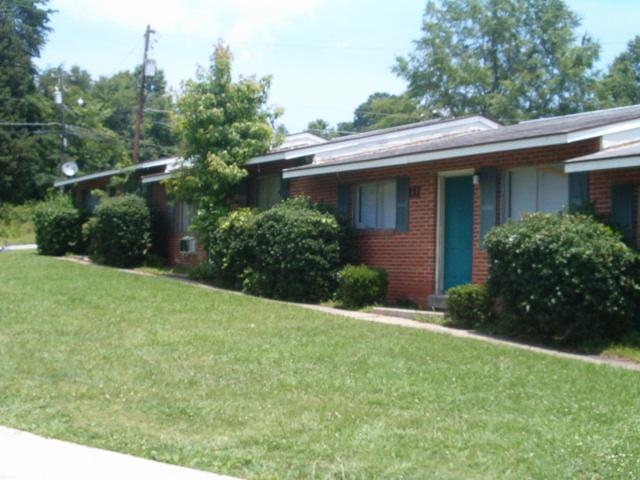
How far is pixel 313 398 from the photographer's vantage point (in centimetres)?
804

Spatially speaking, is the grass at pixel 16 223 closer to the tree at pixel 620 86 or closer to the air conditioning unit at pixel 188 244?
the air conditioning unit at pixel 188 244

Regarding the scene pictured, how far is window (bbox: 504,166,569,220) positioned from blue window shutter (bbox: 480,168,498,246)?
191 mm

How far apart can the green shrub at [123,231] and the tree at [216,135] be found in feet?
10.9

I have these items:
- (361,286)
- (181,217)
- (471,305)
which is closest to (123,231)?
(181,217)

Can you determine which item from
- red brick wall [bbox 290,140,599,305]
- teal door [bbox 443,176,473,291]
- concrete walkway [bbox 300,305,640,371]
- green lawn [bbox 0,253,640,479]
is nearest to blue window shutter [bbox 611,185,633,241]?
red brick wall [bbox 290,140,599,305]

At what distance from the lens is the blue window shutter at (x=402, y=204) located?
50.9 feet

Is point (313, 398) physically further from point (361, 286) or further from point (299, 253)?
point (299, 253)

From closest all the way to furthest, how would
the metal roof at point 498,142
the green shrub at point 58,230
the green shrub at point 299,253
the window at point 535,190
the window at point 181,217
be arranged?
the metal roof at point 498,142 < the window at point 535,190 < the green shrub at point 299,253 < the window at point 181,217 < the green shrub at point 58,230

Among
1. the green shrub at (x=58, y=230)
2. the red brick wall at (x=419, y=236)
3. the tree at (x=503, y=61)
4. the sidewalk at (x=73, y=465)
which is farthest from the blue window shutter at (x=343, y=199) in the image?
the tree at (x=503, y=61)

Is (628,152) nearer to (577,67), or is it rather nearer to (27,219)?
(577,67)

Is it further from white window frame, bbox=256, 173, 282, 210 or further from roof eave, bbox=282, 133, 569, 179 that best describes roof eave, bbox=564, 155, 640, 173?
white window frame, bbox=256, 173, 282, 210

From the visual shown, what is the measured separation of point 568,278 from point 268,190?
1014 centimetres

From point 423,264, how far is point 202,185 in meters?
6.49

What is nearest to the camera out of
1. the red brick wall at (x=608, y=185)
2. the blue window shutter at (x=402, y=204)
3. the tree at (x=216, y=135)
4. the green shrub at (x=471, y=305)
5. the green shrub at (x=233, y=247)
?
the red brick wall at (x=608, y=185)
